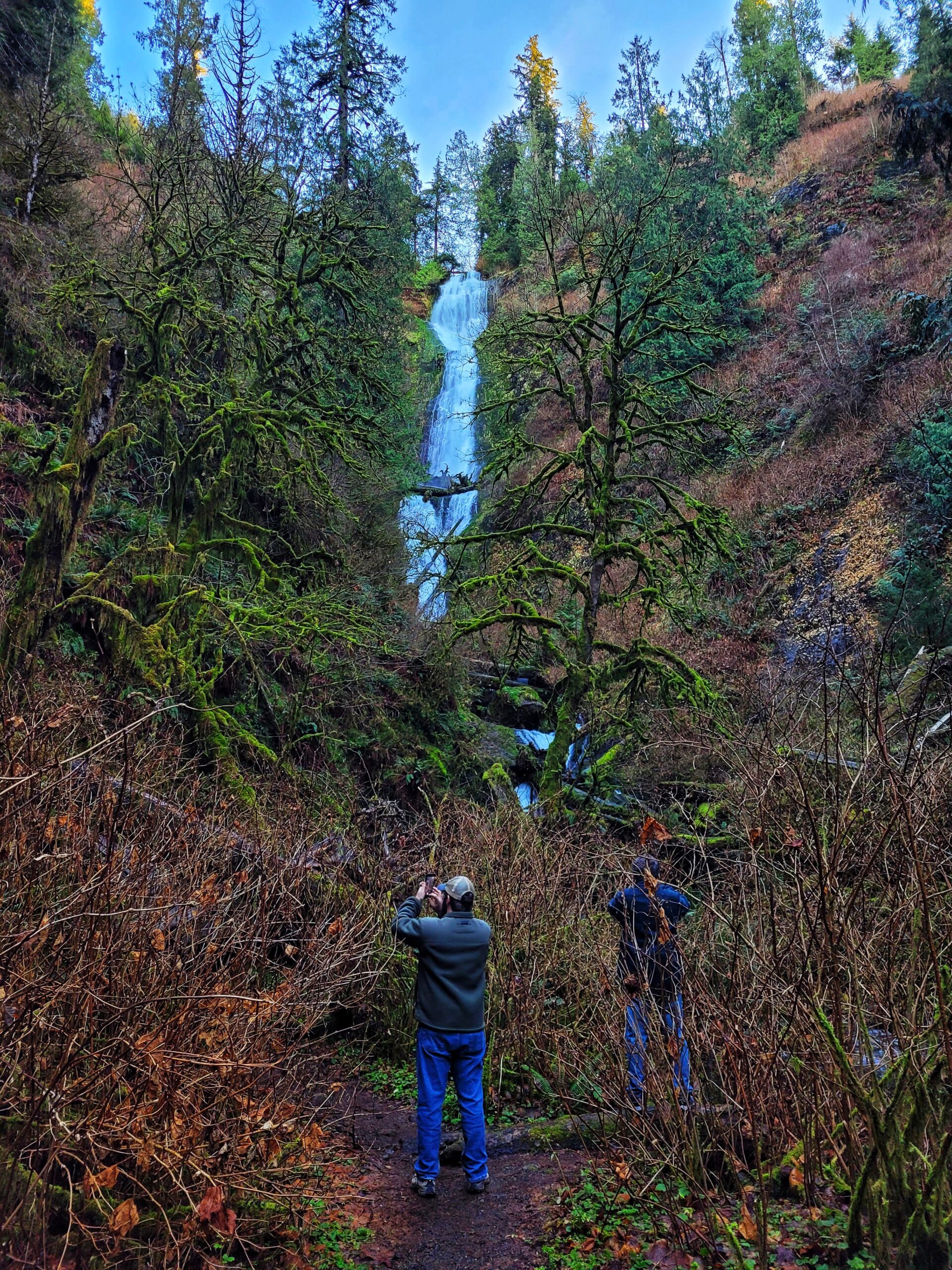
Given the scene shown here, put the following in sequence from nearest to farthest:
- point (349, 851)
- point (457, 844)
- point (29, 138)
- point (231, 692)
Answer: point (349, 851) < point (457, 844) < point (231, 692) < point (29, 138)

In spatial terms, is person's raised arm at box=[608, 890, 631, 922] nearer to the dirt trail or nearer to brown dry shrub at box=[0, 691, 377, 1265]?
the dirt trail

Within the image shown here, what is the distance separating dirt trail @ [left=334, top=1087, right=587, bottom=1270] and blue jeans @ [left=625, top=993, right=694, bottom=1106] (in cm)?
61

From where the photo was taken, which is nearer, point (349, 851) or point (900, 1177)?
point (900, 1177)

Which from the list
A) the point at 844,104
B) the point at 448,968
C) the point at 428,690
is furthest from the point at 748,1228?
the point at 844,104

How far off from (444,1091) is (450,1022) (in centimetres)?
43

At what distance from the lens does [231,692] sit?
1193cm

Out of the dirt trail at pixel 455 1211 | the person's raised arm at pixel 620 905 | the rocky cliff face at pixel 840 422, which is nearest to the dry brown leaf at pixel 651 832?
the person's raised arm at pixel 620 905

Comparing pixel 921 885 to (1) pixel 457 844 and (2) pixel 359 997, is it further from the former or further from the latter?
(1) pixel 457 844

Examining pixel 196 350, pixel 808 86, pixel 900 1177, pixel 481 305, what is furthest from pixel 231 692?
pixel 808 86

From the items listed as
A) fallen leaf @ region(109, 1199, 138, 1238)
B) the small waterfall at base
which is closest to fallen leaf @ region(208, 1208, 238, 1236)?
fallen leaf @ region(109, 1199, 138, 1238)

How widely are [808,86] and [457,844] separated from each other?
174 feet

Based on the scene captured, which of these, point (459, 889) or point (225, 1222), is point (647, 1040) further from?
point (225, 1222)

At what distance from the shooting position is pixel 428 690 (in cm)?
1419

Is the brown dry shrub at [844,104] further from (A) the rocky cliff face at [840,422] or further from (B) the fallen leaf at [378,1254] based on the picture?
(B) the fallen leaf at [378,1254]
